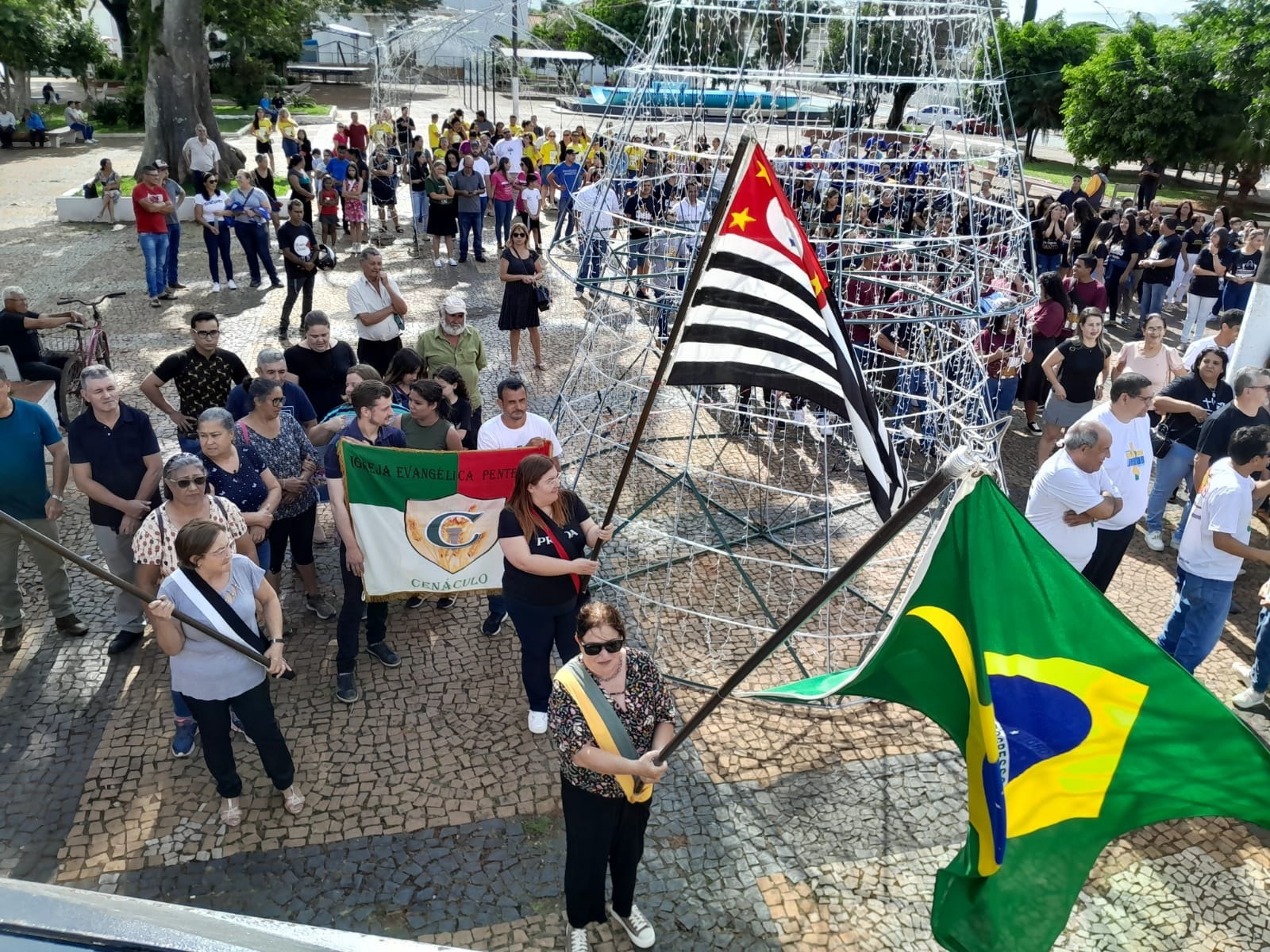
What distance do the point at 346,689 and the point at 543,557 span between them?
192cm

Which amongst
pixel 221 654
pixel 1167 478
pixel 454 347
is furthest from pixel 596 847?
pixel 1167 478

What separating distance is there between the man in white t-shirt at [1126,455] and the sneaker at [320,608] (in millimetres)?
5471

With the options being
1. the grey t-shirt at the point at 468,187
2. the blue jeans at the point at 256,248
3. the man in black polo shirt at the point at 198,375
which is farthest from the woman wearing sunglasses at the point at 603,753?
the grey t-shirt at the point at 468,187

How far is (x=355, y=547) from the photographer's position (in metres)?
6.05

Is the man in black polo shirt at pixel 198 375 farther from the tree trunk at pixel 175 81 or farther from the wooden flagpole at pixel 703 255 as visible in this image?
the tree trunk at pixel 175 81

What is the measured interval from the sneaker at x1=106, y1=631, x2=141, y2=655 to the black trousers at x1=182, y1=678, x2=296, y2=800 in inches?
76.6

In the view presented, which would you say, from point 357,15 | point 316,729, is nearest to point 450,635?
point 316,729

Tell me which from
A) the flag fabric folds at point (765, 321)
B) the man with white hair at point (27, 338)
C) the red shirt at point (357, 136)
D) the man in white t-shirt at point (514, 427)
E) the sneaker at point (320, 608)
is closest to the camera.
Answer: the flag fabric folds at point (765, 321)

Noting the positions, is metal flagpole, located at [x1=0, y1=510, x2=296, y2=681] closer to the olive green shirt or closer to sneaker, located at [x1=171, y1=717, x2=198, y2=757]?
sneaker, located at [x1=171, y1=717, x2=198, y2=757]

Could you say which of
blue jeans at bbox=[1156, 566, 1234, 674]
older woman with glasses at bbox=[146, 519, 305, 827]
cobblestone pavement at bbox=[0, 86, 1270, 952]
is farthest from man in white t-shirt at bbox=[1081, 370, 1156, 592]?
older woman with glasses at bbox=[146, 519, 305, 827]

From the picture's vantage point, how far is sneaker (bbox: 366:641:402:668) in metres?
6.45

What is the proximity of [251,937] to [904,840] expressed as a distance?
4024mm

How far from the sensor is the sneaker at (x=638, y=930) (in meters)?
4.41

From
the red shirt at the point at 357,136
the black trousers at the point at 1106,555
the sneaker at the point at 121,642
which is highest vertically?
the red shirt at the point at 357,136
